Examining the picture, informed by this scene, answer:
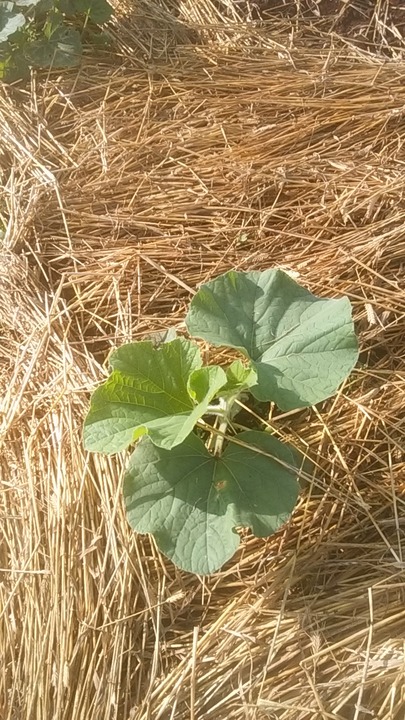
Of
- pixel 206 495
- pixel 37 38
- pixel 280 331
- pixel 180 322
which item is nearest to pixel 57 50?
pixel 37 38

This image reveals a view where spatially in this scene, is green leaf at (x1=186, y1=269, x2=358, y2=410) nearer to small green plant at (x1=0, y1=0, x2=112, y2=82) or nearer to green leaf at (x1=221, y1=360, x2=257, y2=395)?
green leaf at (x1=221, y1=360, x2=257, y2=395)

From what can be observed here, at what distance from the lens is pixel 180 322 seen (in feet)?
4.34

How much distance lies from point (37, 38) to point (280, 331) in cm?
124

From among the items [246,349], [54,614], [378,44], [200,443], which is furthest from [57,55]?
[54,614]

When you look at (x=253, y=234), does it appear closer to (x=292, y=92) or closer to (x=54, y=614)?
(x=292, y=92)

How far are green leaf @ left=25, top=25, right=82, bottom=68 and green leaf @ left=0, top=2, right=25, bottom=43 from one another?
0.23 ft

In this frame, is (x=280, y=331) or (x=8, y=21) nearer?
(x=280, y=331)

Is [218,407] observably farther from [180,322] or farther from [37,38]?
[37,38]

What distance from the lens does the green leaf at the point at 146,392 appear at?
1062mm

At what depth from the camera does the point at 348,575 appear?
1.06 meters

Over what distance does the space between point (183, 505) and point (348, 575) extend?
0.29 metres

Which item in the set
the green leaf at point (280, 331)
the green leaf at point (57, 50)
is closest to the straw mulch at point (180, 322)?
the green leaf at point (57, 50)

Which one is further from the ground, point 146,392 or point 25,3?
point 25,3

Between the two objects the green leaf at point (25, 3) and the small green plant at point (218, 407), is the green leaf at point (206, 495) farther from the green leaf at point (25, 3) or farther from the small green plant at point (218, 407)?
the green leaf at point (25, 3)
